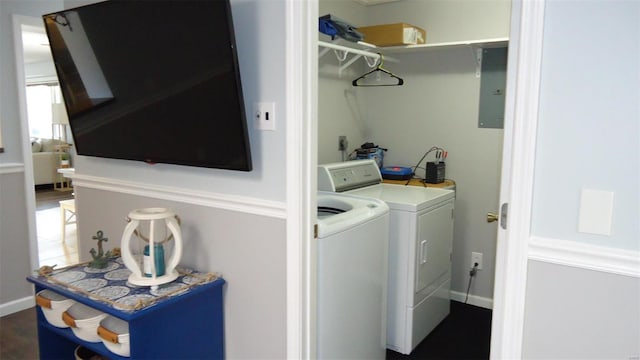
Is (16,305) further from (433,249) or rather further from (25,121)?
(433,249)

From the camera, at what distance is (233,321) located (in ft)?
6.62

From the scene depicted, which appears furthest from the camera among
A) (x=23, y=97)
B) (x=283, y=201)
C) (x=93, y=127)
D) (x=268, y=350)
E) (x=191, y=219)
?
(x=23, y=97)

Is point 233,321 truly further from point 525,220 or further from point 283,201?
point 525,220

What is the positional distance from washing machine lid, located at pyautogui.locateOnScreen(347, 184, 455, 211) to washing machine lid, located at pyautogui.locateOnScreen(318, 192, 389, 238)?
0.49ft

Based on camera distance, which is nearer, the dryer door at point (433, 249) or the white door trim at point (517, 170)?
the white door trim at point (517, 170)

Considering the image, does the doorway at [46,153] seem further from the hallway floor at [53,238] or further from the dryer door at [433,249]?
the dryer door at [433,249]

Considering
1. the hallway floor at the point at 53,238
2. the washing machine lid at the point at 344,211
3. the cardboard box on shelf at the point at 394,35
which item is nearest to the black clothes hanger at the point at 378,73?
the cardboard box on shelf at the point at 394,35

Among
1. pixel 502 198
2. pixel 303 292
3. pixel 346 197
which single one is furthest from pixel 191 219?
pixel 502 198

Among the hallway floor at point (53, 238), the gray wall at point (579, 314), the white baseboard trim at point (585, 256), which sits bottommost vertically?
the hallway floor at point (53, 238)

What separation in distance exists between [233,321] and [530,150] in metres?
1.38

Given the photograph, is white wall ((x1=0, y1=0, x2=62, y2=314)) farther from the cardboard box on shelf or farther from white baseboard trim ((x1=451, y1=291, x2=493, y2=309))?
white baseboard trim ((x1=451, y1=291, x2=493, y2=309))

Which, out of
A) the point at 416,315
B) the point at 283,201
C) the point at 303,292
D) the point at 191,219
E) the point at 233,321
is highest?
the point at 283,201

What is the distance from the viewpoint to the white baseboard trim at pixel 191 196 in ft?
6.02

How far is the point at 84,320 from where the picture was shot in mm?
1798
